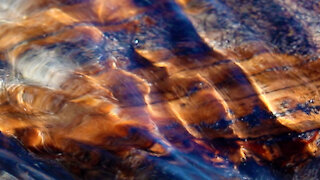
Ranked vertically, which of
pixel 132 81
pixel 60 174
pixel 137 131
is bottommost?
pixel 60 174

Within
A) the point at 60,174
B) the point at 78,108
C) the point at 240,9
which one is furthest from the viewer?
the point at 240,9

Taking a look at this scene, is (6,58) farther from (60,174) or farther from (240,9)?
(240,9)

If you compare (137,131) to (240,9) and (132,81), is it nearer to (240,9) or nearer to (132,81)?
(132,81)

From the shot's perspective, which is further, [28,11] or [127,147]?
[28,11]

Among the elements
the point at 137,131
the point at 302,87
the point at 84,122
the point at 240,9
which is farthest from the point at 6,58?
the point at 302,87

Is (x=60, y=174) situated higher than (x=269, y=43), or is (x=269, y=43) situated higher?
(x=269, y=43)

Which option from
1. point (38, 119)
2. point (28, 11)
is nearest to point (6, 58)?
point (28, 11)

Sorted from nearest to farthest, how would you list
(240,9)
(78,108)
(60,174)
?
1. (60,174)
2. (78,108)
3. (240,9)
